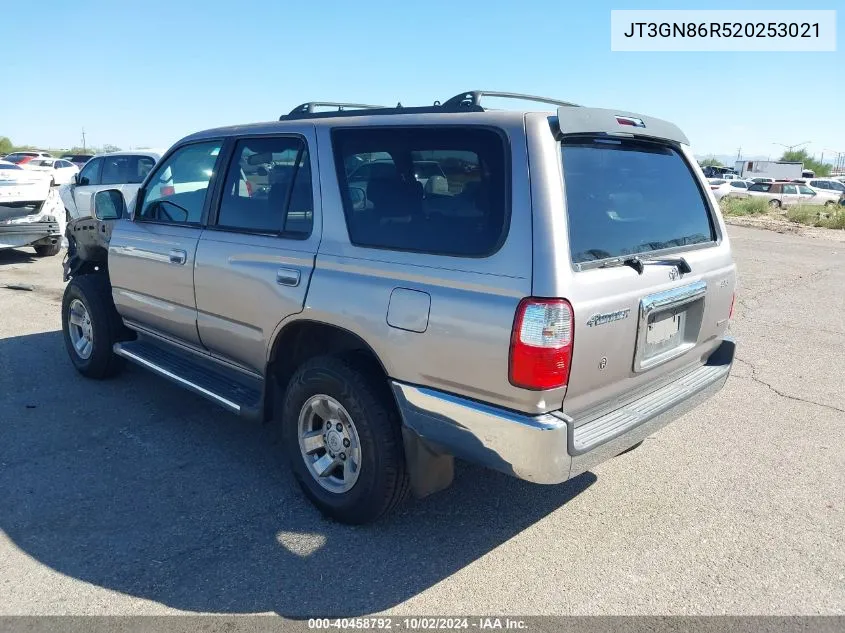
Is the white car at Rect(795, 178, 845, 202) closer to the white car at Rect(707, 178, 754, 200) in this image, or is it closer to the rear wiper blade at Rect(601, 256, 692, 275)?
the white car at Rect(707, 178, 754, 200)

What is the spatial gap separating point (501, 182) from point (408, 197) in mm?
524

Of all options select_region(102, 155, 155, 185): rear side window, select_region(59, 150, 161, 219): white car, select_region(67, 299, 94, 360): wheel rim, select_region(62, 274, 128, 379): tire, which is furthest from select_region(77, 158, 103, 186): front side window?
select_region(62, 274, 128, 379): tire

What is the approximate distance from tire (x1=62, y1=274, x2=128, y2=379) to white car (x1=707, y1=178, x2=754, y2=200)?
28829 mm

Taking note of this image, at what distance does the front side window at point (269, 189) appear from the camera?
3512 millimetres

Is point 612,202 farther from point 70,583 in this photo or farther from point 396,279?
point 70,583

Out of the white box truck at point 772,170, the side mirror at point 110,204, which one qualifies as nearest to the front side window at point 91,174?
the side mirror at point 110,204

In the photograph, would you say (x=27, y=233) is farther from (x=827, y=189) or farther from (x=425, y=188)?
(x=827, y=189)

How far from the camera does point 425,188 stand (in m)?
3.04

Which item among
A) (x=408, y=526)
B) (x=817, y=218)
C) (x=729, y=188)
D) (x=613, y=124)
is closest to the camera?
(x=613, y=124)

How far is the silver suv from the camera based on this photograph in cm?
263

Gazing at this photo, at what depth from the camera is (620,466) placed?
4.04 metres

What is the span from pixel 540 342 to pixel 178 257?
2.61m

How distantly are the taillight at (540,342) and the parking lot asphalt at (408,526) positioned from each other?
3.26 feet

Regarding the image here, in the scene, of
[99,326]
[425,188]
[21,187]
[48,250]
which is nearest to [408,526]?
[425,188]
